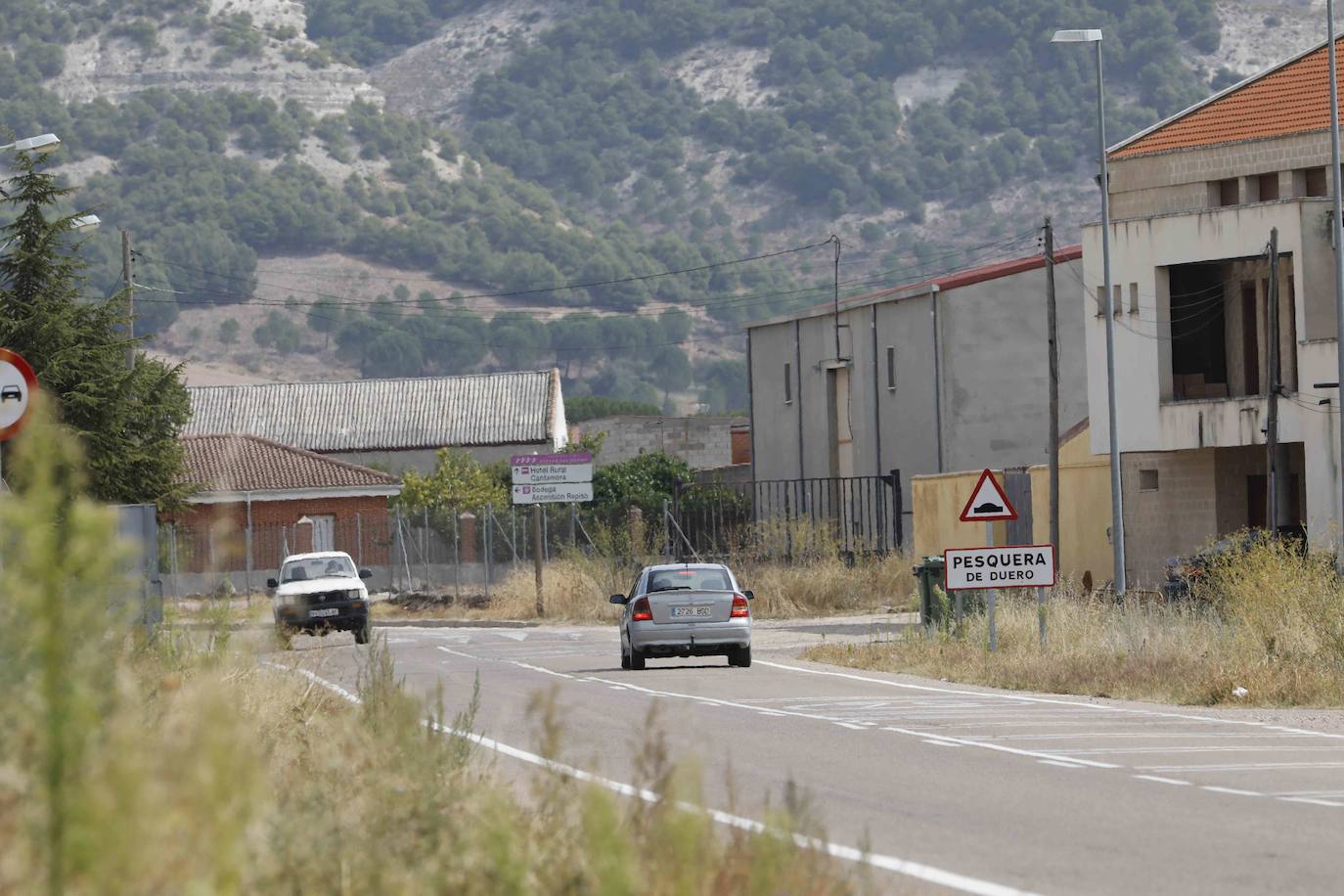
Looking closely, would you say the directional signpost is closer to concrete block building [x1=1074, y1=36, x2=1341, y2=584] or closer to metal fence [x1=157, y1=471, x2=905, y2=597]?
metal fence [x1=157, y1=471, x2=905, y2=597]

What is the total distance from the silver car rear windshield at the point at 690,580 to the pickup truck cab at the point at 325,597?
7.13 m

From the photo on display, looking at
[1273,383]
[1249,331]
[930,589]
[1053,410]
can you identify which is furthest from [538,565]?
[930,589]

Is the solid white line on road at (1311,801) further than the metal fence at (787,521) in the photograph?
No

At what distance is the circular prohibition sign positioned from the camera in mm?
14562

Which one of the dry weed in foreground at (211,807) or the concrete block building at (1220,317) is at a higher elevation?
the concrete block building at (1220,317)

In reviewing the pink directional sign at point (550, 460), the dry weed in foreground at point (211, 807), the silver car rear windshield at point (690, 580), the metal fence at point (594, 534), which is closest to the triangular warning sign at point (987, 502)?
the silver car rear windshield at point (690, 580)

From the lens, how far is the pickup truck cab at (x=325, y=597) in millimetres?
34656

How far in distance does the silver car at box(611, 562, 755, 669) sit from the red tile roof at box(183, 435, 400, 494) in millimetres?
42702

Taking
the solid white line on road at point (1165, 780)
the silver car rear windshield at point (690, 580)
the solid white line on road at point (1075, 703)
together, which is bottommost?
the solid white line on road at point (1075, 703)

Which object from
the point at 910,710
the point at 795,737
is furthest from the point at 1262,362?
the point at 795,737

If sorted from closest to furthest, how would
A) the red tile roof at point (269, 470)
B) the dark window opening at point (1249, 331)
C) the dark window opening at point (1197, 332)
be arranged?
the dark window opening at point (1249, 331)
the dark window opening at point (1197, 332)
the red tile roof at point (269, 470)

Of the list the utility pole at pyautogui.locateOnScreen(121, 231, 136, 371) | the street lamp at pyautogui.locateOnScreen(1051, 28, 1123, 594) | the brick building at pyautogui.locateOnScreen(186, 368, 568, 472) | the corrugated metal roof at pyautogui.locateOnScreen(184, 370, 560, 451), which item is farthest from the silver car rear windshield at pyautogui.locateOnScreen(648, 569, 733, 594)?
the corrugated metal roof at pyautogui.locateOnScreen(184, 370, 560, 451)

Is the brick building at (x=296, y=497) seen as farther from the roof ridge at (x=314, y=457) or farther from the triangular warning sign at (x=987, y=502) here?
the triangular warning sign at (x=987, y=502)

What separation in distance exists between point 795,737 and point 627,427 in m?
86.6
